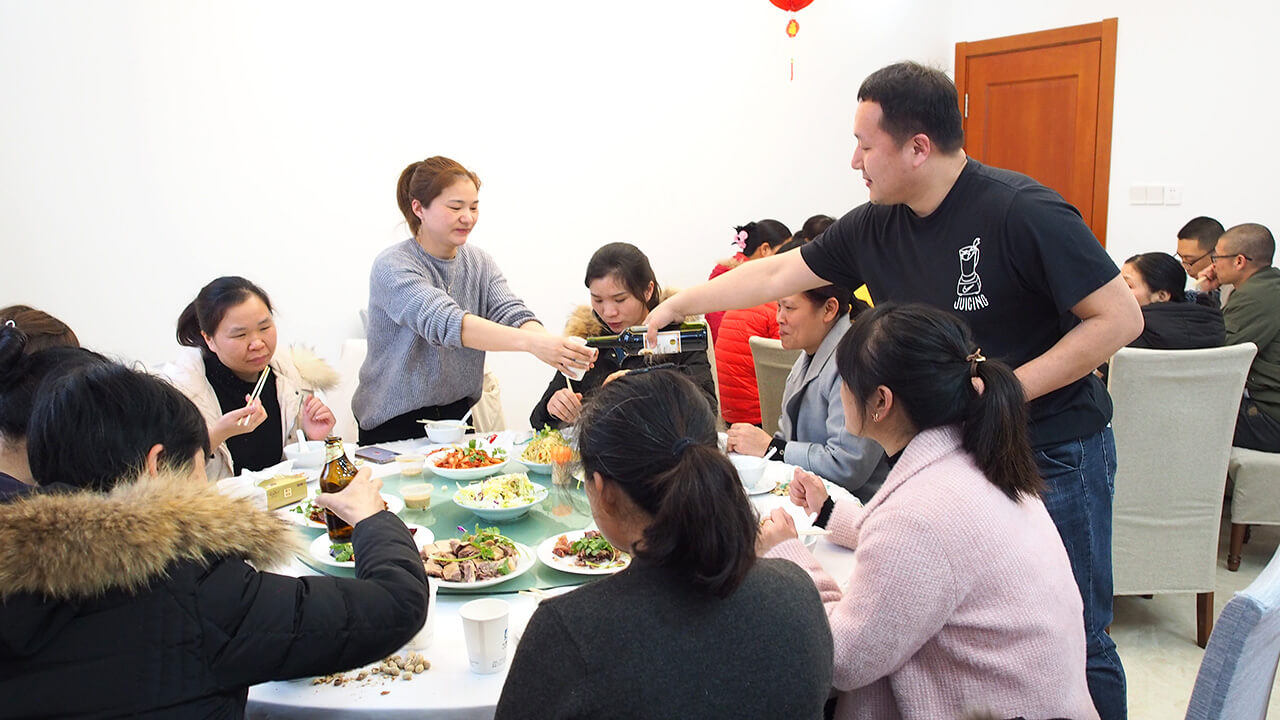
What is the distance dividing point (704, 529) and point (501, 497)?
3.11ft

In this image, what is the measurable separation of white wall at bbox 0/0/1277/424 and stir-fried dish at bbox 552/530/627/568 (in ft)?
8.29

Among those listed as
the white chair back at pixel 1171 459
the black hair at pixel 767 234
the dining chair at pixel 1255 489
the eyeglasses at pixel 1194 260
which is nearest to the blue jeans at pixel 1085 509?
the white chair back at pixel 1171 459

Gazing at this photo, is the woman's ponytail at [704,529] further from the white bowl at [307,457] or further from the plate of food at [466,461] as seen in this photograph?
the white bowl at [307,457]

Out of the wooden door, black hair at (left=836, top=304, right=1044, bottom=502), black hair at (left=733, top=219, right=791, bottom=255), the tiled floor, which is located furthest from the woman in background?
black hair at (left=836, top=304, right=1044, bottom=502)

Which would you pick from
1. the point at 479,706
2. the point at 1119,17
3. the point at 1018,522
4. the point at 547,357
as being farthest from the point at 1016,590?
the point at 1119,17

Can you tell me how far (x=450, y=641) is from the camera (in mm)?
1380

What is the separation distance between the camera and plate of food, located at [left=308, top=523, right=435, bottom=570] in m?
1.57

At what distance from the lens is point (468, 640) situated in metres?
1.28

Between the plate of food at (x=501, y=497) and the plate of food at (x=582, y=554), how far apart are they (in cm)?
15

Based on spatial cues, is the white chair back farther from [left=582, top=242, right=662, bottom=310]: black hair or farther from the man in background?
[left=582, top=242, right=662, bottom=310]: black hair

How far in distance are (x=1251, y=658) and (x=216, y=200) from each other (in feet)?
11.8

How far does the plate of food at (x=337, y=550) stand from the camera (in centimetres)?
157

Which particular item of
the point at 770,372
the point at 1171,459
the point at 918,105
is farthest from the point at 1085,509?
the point at 770,372

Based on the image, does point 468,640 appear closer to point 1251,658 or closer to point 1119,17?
point 1251,658
